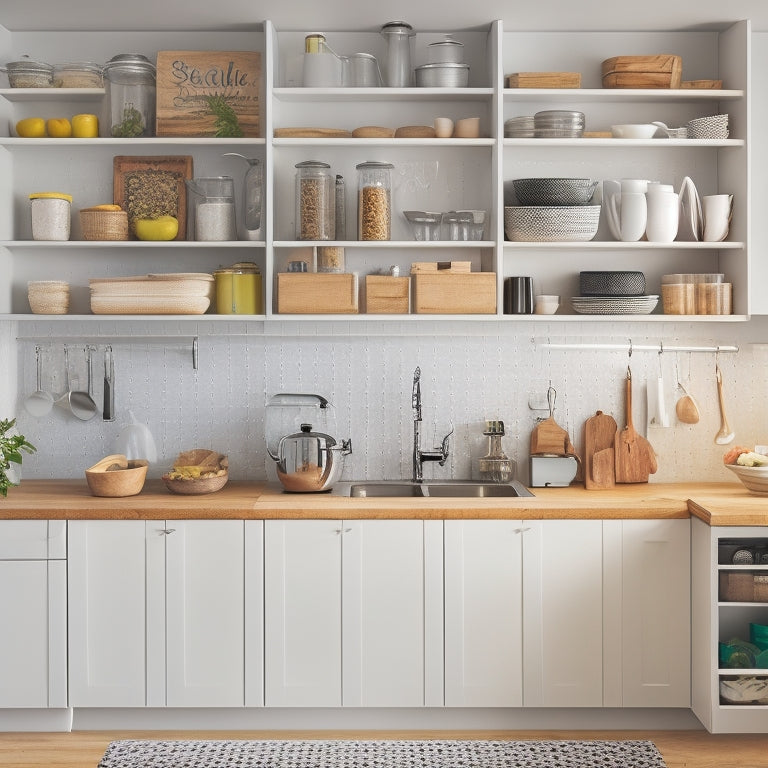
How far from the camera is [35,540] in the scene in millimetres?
3344

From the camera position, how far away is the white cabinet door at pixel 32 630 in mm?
3346

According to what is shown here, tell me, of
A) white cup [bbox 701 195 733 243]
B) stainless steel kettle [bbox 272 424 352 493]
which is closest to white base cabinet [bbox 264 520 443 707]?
stainless steel kettle [bbox 272 424 352 493]

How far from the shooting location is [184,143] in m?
3.68

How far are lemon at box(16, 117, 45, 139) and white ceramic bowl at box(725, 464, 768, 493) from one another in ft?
10.0

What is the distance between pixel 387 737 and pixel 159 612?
3.11 feet

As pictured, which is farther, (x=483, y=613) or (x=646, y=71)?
(x=646, y=71)

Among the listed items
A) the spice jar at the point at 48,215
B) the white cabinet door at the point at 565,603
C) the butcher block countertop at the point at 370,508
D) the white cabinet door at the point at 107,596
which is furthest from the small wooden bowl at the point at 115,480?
the white cabinet door at the point at 565,603

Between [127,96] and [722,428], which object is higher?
[127,96]

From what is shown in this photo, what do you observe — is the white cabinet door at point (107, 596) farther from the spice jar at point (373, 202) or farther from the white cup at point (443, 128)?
the white cup at point (443, 128)

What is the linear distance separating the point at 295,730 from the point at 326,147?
2339 mm

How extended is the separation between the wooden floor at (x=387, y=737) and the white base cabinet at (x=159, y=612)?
14cm

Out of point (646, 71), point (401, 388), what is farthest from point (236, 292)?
point (646, 71)

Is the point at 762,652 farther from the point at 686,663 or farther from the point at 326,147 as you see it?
the point at 326,147

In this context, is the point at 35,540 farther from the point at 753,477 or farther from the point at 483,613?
the point at 753,477
